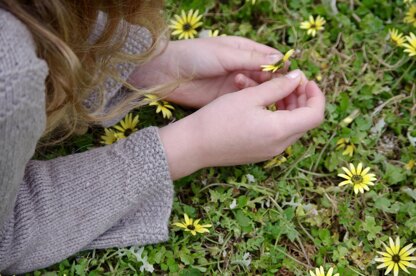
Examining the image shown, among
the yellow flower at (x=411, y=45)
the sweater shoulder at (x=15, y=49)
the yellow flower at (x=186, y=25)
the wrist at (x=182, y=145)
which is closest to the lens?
the sweater shoulder at (x=15, y=49)

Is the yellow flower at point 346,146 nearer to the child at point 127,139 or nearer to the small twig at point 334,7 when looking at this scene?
the child at point 127,139

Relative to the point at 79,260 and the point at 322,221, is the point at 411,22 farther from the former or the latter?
the point at 79,260

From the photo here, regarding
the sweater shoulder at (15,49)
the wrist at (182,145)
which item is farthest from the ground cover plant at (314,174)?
the sweater shoulder at (15,49)

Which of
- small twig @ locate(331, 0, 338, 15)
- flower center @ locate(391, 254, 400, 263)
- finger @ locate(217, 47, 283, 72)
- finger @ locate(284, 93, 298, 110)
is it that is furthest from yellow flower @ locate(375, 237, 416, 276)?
small twig @ locate(331, 0, 338, 15)

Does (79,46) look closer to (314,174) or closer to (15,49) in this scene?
(15,49)

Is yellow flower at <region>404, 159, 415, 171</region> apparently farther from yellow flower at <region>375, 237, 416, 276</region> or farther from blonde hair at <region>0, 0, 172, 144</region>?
blonde hair at <region>0, 0, 172, 144</region>
